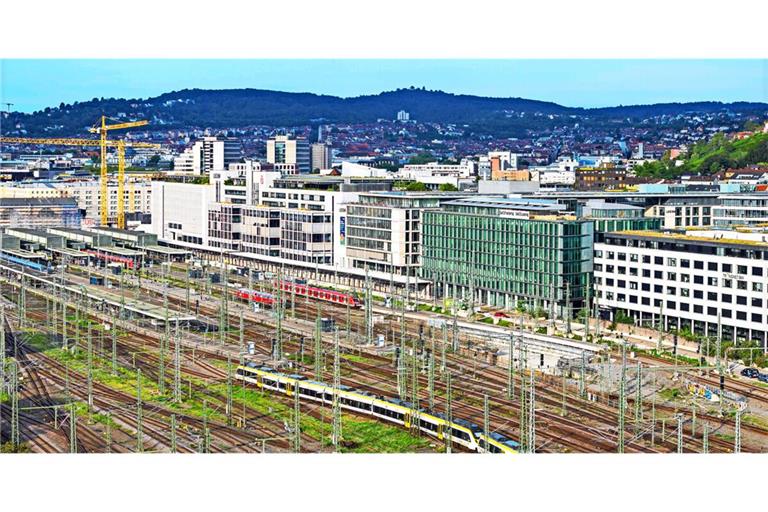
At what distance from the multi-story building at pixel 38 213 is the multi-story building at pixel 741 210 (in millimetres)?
34008

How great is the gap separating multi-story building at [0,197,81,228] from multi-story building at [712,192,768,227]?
112 feet

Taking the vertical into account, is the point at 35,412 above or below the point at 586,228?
below

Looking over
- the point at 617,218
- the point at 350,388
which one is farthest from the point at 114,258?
the point at 350,388

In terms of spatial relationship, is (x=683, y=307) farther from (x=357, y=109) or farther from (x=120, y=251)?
(x=357, y=109)

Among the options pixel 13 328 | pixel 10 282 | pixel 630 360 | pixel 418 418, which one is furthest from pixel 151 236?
pixel 418 418

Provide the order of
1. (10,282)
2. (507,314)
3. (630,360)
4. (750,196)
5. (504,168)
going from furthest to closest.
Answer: (504,168), (10,282), (750,196), (507,314), (630,360)

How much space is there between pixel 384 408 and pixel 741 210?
67.3 feet

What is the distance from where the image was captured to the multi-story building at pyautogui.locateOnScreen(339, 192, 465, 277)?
145 feet

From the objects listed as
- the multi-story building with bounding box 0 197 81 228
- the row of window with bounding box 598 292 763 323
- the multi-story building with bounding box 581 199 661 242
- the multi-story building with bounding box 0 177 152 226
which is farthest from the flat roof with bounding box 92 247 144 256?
the row of window with bounding box 598 292 763 323

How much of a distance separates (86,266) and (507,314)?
21450 millimetres

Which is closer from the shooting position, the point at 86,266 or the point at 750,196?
the point at 750,196

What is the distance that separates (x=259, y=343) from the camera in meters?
35.4

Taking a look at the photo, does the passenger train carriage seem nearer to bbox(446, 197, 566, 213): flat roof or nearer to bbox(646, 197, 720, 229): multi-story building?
bbox(446, 197, 566, 213): flat roof

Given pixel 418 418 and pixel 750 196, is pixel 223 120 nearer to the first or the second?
pixel 750 196
